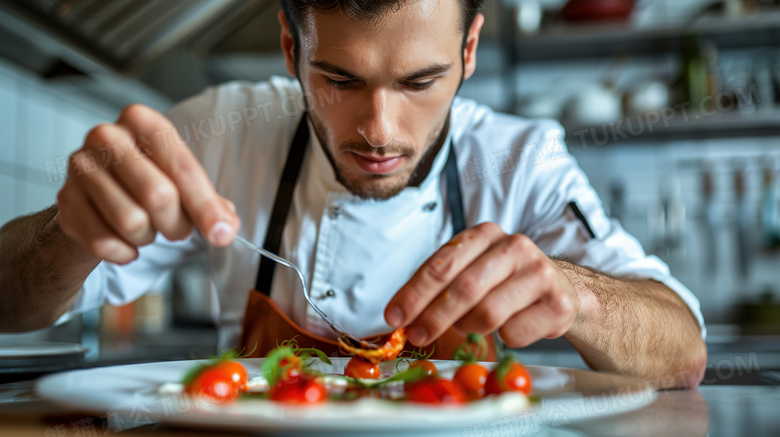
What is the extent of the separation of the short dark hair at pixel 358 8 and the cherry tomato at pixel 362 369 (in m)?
0.49

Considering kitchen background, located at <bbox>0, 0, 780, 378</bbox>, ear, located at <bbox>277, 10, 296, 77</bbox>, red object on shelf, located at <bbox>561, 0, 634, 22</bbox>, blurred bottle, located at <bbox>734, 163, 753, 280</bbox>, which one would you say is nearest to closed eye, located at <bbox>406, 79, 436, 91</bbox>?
ear, located at <bbox>277, 10, 296, 77</bbox>

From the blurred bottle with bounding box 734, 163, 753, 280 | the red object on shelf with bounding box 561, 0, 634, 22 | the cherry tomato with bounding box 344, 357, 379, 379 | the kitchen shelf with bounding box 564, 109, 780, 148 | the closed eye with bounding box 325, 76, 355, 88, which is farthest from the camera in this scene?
the blurred bottle with bounding box 734, 163, 753, 280

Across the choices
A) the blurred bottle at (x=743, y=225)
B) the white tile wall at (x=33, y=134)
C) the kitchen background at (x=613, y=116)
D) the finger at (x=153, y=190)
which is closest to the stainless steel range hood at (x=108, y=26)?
the kitchen background at (x=613, y=116)

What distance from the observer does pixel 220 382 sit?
58 cm

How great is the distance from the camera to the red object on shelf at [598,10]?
96.4 inches

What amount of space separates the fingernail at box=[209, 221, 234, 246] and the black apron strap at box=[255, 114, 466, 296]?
66 cm

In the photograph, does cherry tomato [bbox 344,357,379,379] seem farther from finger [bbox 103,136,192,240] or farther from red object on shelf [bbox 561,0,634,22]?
red object on shelf [bbox 561,0,634,22]

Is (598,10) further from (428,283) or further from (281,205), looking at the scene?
(428,283)

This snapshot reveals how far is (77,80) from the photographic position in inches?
73.0

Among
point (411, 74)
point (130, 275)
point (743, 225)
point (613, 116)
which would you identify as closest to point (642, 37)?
point (613, 116)

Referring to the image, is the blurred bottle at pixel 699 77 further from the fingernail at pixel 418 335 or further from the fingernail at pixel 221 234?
the fingernail at pixel 221 234

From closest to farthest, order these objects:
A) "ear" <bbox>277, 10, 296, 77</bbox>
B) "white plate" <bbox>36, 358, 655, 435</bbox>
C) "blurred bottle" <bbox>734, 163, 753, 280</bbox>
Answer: "white plate" <bbox>36, 358, 655, 435</bbox> → "ear" <bbox>277, 10, 296, 77</bbox> → "blurred bottle" <bbox>734, 163, 753, 280</bbox>

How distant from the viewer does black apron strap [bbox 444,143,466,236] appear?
1222 mm

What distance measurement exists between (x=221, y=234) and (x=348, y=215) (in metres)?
0.66
